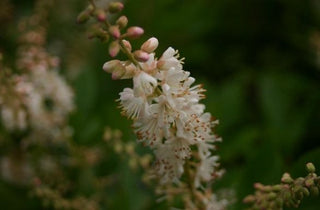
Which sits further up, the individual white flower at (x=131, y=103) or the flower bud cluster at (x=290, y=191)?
the individual white flower at (x=131, y=103)

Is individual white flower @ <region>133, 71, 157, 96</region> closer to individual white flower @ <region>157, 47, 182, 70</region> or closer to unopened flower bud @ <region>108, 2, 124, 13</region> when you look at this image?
individual white flower @ <region>157, 47, 182, 70</region>

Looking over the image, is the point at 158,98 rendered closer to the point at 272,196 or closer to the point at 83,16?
the point at 83,16

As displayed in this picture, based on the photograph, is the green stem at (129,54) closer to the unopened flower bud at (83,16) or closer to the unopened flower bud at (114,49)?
the unopened flower bud at (114,49)

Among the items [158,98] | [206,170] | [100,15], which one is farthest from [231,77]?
[100,15]

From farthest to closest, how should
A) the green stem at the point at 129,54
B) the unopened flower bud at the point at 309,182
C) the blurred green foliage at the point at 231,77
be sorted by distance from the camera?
the blurred green foliage at the point at 231,77 < the green stem at the point at 129,54 < the unopened flower bud at the point at 309,182

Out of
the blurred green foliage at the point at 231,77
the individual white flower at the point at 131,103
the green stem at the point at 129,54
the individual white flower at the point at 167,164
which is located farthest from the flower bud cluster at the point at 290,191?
the green stem at the point at 129,54

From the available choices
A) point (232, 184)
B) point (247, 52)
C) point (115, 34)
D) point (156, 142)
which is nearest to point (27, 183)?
point (232, 184)
